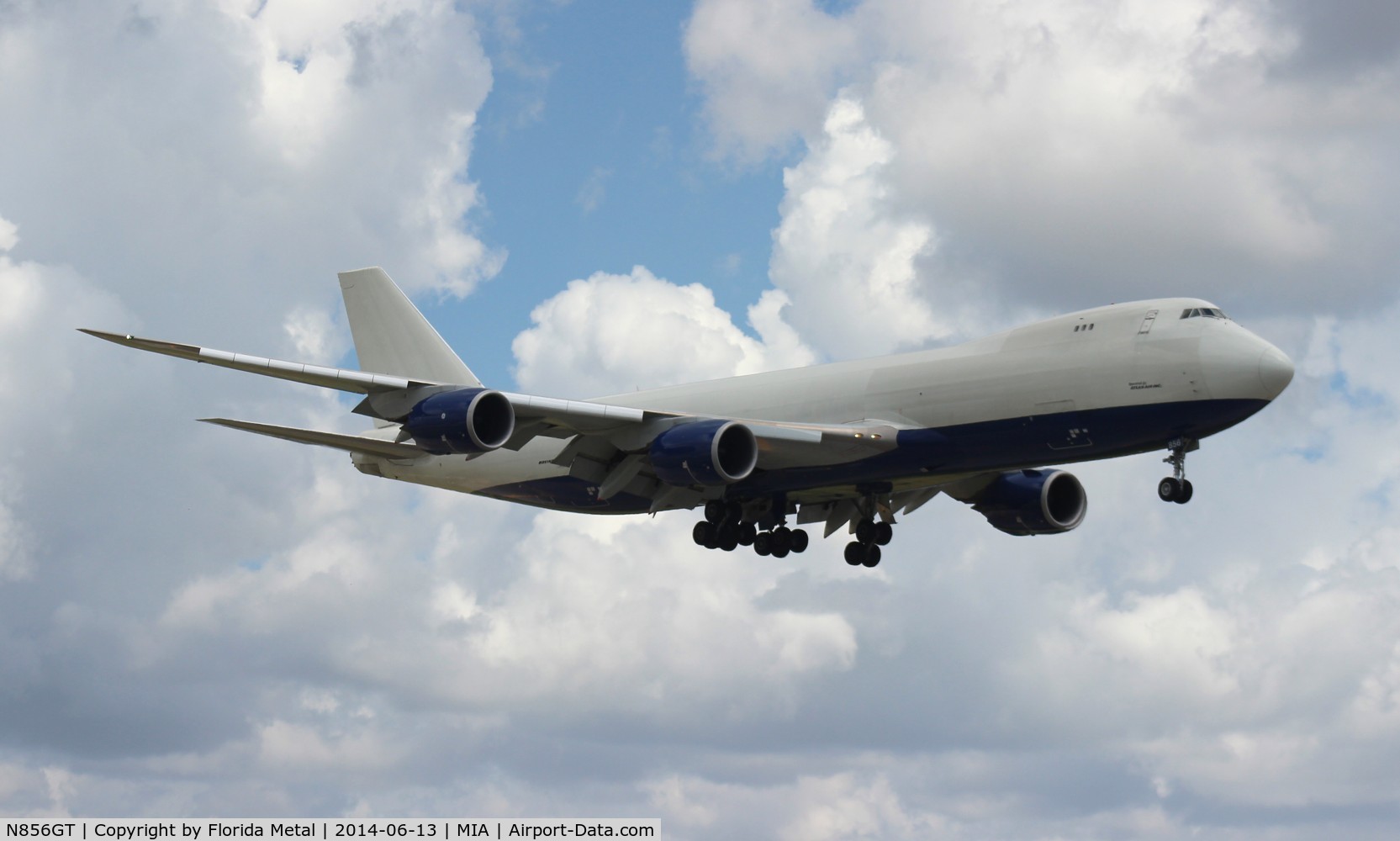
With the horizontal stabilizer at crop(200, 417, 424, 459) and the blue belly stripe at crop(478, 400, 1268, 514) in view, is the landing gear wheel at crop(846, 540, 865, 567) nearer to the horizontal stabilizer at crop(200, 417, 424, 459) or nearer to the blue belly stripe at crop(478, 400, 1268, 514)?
the blue belly stripe at crop(478, 400, 1268, 514)

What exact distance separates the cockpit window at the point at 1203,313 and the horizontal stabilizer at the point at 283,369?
1842 centimetres

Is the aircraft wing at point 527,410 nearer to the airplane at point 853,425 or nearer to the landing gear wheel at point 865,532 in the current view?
the airplane at point 853,425

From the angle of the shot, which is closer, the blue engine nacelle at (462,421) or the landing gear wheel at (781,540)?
the blue engine nacelle at (462,421)

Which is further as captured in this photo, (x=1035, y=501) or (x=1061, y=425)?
(x=1035, y=501)

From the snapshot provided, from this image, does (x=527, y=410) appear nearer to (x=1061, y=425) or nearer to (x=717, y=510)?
(x=717, y=510)

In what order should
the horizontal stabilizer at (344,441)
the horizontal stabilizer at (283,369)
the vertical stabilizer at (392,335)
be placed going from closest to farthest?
the horizontal stabilizer at (283,369)
the horizontal stabilizer at (344,441)
the vertical stabilizer at (392,335)

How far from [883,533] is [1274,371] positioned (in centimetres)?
1403

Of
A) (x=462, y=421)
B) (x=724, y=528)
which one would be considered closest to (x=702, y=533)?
(x=724, y=528)

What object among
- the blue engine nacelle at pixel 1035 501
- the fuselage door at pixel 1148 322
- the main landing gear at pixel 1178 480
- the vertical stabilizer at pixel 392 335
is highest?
the vertical stabilizer at pixel 392 335

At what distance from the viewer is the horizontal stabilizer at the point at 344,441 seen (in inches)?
1699

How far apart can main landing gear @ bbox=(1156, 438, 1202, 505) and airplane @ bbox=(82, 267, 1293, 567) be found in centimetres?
4

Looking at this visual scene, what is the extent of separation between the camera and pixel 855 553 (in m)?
47.1

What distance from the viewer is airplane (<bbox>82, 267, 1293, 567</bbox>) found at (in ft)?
121

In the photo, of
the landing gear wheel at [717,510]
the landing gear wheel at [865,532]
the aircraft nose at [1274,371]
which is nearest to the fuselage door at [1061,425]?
the aircraft nose at [1274,371]
